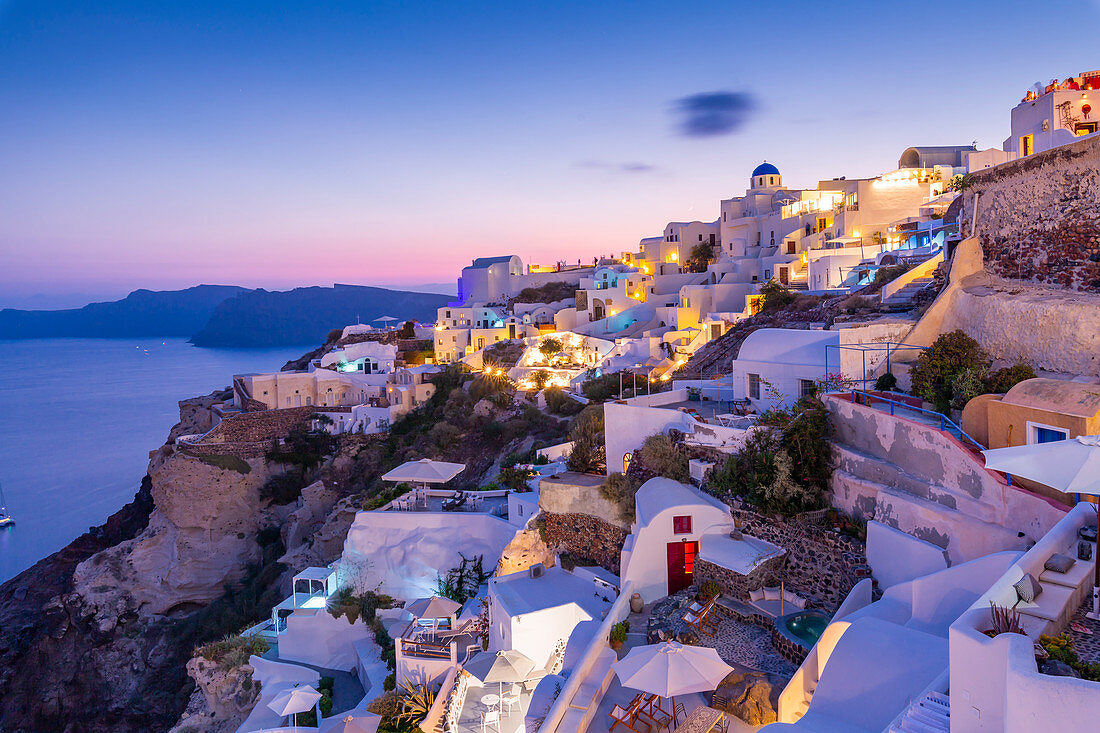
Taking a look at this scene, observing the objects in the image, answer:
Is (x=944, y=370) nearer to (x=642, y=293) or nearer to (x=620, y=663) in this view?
(x=620, y=663)

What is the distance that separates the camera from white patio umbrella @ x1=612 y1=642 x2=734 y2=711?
7266mm

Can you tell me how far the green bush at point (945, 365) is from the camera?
982 centimetres

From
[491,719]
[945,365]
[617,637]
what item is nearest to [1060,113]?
[945,365]

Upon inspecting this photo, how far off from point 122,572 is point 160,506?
242 centimetres

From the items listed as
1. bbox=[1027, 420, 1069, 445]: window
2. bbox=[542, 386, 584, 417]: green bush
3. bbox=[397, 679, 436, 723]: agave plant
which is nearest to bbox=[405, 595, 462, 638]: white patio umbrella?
bbox=[397, 679, 436, 723]: agave plant

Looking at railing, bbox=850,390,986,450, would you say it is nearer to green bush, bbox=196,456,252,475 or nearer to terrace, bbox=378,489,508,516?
terrace, bbox=378,489,508,516

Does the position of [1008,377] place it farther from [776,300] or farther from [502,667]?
[776,300]

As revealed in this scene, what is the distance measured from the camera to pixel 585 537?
43.5 feet

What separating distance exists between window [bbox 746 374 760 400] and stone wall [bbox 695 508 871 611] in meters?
4.14

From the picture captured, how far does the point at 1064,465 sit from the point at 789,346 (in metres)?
8.32

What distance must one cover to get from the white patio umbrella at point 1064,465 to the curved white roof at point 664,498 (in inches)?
211

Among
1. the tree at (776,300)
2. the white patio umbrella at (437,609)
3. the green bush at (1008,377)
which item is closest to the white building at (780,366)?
the green bush at (1008,377)

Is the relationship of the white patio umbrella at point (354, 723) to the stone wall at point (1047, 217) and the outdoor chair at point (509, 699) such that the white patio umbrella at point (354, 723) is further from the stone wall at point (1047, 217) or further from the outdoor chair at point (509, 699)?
the stone wall at point (1047, 217)

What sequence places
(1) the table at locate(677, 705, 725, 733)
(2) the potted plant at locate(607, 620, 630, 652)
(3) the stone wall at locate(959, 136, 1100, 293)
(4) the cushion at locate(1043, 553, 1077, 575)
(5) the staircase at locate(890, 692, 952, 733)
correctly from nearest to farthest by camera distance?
1. (5) the staircase at locate(890, 692, 952, 733)
2. (4) the cushion at locate(1043, 553, 1077, 575)
3. (1) the table at locate(677, 705, 725, 733)
4. (2) the potted plant at locate(607, 620, 630, 652)
5. (3) the stone wall at locate(959, 136, 1100, 293)
